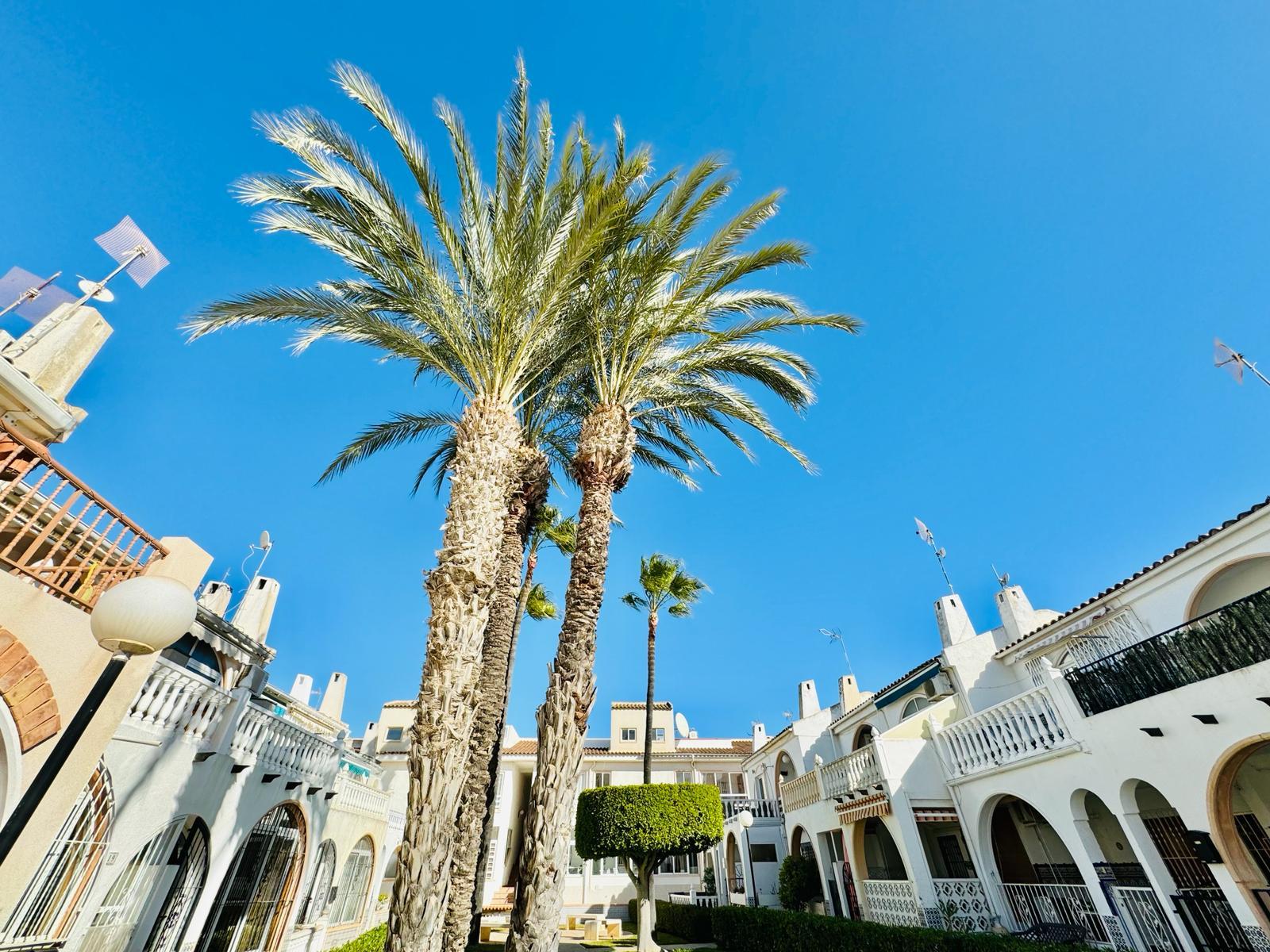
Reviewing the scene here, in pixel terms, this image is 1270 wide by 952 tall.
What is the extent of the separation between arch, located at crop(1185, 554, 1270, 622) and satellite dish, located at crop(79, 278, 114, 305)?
24965 millimetres

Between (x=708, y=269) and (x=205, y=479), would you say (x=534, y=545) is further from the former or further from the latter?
(x=205, y=479)

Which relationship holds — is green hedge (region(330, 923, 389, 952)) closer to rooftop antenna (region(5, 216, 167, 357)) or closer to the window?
rooftop antenna (region(5, 216, 167, 357))

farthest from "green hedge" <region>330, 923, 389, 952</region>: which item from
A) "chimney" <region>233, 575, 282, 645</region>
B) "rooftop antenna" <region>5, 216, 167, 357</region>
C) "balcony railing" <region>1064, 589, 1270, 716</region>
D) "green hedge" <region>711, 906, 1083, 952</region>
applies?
"rooftop antenna" <region>5, 216, 167, 357</region>

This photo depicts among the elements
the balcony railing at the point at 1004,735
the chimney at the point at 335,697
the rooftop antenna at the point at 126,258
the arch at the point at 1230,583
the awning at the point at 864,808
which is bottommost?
the awning at the point at 864,808

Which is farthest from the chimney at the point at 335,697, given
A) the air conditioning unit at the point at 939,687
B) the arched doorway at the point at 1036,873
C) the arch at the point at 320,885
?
the arched doorway at the point at 1036,873

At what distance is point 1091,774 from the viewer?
400 inches

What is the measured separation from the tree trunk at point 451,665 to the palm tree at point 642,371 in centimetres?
151

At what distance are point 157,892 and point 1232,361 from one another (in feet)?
73.0

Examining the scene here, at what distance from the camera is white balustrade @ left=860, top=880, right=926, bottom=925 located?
1288cm

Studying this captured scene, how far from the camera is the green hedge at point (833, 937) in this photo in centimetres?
869

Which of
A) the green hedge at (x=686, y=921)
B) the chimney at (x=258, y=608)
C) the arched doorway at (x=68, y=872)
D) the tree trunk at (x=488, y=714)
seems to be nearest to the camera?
the arched doorway at (x=68, y=872)

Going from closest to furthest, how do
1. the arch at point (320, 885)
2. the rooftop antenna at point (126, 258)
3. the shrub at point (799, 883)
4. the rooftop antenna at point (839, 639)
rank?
the arch at point (320, 885)
the rooftop antenna at point (126, 258)
the shrub at point (799, 883)
the rooftop antenna at point (839, 639)

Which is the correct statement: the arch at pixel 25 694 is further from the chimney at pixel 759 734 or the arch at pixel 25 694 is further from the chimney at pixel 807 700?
the chimney at pixel 759 734

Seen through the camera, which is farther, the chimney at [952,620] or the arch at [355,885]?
the chimney at [952,620]
